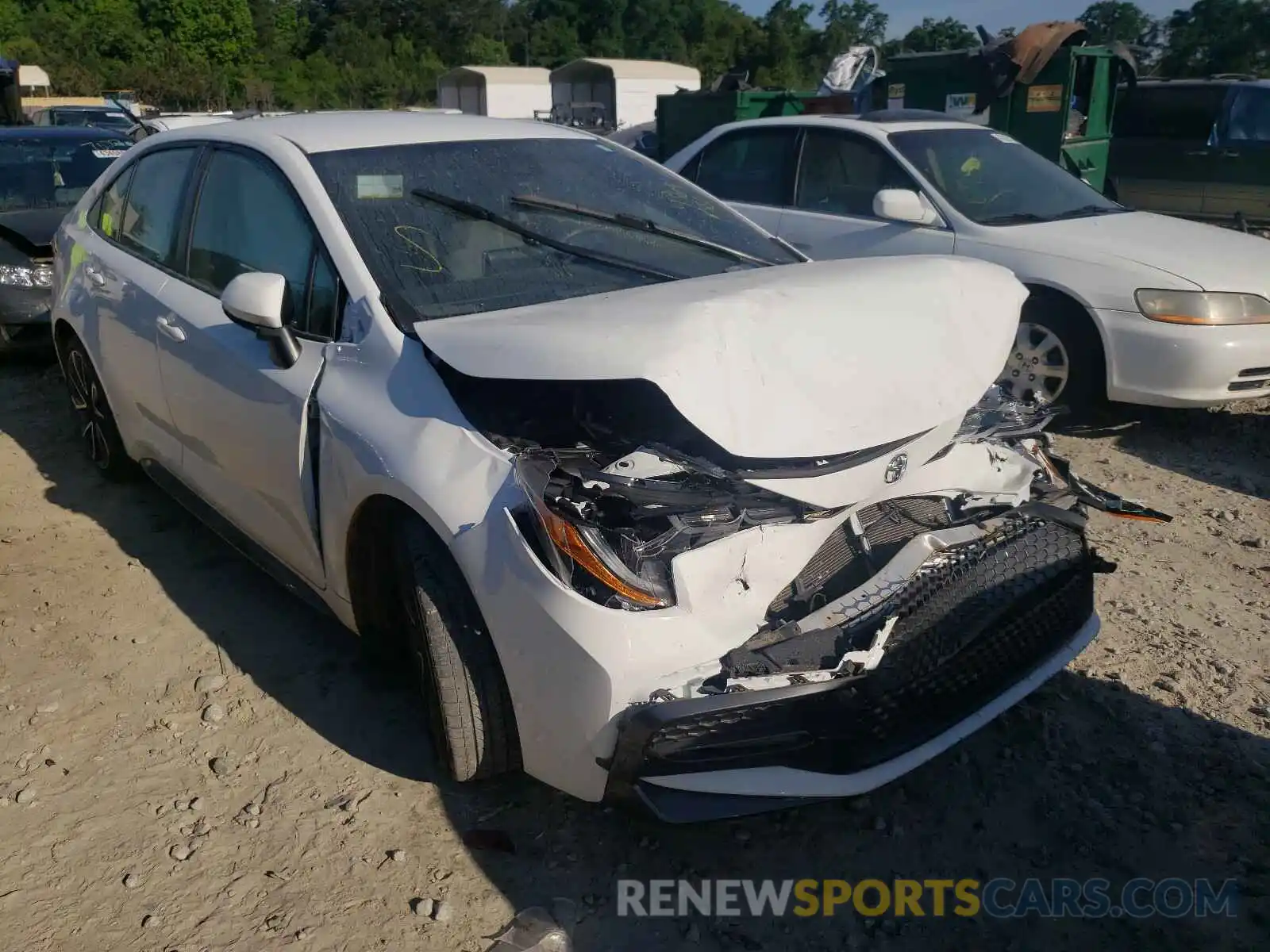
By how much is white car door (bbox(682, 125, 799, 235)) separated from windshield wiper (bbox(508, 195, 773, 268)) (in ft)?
9.84

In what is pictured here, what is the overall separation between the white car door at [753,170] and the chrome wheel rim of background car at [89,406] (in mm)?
3698

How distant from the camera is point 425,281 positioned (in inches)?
118

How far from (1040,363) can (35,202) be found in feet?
22.7

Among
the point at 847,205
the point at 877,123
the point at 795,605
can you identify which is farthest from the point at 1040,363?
the point at 795,605

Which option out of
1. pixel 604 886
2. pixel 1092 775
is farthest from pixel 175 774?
pixel 1092 775

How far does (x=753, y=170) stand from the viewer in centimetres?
679

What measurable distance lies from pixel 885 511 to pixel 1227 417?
13.4 feet

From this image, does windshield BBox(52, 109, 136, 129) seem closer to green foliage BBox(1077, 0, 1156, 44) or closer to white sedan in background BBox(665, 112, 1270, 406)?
white sedan in background BBox(665, 112, 1270, 406)

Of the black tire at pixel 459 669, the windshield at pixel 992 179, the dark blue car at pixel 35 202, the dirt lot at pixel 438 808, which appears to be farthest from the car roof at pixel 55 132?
the black tire at pixel 459 669

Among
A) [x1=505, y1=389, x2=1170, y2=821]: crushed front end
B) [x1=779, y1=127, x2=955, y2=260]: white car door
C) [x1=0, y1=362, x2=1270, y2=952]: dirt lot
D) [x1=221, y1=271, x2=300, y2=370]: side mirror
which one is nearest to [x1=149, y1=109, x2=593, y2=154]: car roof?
[x1=221, y1=271, x2=300, y2=370]: side mirror

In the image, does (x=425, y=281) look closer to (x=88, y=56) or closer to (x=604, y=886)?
(x=604, y=886)

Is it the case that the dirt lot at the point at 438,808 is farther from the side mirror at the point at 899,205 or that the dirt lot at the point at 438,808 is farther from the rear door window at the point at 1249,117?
the rear door window at the point at 1249,117

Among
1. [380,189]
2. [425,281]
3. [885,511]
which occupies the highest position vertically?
[380,189]

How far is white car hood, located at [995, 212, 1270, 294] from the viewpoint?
5.18 metres
